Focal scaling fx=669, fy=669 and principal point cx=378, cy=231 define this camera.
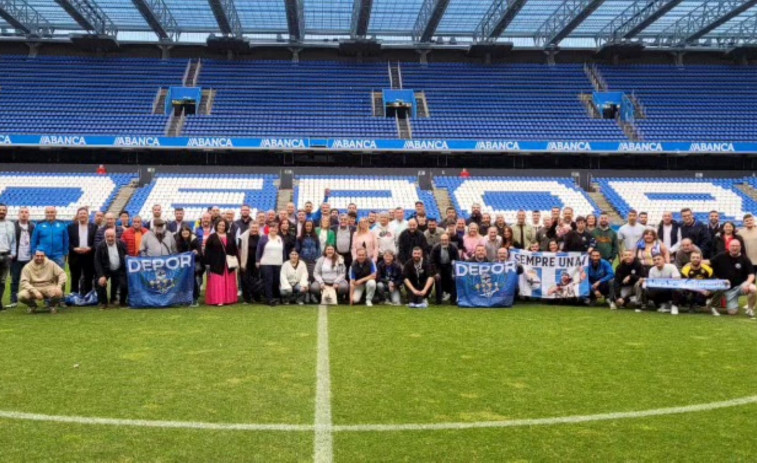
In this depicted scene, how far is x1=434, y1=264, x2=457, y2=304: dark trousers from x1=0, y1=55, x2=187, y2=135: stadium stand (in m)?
24.6

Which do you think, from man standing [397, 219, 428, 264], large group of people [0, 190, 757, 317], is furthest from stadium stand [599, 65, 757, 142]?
man standing [397, 219, 428, 264]

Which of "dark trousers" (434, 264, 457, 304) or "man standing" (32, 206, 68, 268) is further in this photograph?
"dark trousers" (434, 264, 457, 304)

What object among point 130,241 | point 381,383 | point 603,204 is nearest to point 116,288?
point 130,241

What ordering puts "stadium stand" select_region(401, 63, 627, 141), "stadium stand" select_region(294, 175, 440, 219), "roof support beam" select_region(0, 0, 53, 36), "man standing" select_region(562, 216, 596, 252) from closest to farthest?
"man standing" select_region(562, 216, 596, 252), "stadium stand" select_region(294, 175, 440, 219), "stadium stand" select_region(401, 63, 627, 141), "roof support beam" select_region(0, 0, 53, 36)

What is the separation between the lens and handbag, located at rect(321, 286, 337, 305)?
38.8 ft

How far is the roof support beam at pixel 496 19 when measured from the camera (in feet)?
109

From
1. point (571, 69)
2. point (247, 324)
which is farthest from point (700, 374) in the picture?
point (571, 69)

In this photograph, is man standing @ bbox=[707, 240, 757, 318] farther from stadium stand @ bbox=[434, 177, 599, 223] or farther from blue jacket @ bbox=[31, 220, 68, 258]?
stadium stand @ bbox=[434, 177, 599, 223]

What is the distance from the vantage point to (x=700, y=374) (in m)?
6.91

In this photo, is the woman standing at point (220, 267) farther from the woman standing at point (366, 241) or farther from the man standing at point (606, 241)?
the man standing at point (606, 241)

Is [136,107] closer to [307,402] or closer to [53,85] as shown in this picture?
[53,85]

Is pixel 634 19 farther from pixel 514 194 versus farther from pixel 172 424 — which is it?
pixel 172 424

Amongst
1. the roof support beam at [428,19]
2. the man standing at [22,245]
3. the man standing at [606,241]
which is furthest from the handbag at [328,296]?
the roof support beam at [428,19]

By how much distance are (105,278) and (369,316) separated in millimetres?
4487
